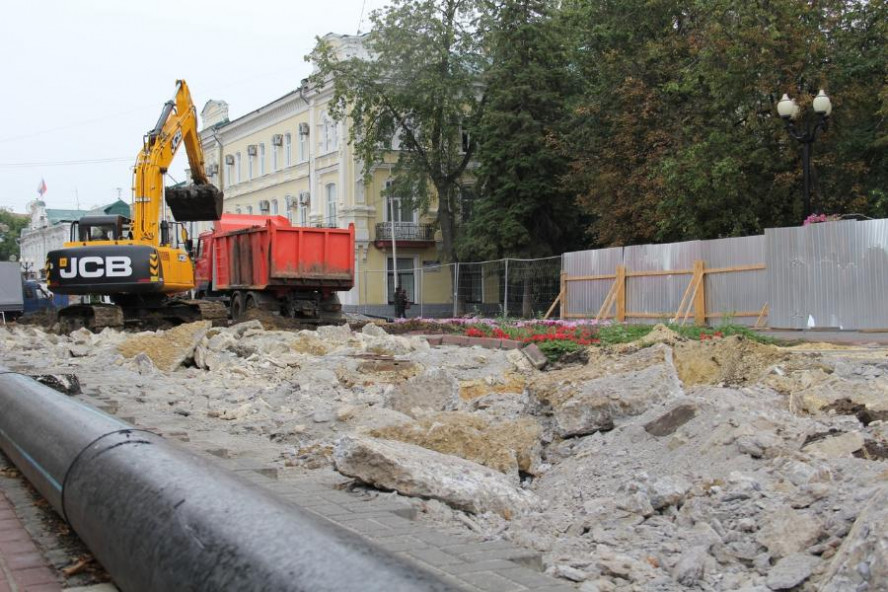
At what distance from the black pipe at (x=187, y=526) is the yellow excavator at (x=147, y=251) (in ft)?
51.4

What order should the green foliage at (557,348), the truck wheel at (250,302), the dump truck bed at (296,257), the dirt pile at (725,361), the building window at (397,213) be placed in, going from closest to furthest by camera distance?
the dirt pile at (725,361) < the green foliage at (557,348) < the dump truck bed at (296,257) < the truck wheel at (250,302) < the building window at (397,213)

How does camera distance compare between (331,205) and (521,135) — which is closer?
(521,135)

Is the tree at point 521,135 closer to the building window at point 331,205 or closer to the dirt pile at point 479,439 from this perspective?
the building window at point 331,205

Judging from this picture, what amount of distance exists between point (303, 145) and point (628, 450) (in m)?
51.2

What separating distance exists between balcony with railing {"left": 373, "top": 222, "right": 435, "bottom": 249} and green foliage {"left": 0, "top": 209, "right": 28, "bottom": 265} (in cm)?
7631

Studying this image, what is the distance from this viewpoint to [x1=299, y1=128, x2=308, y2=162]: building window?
54781mm

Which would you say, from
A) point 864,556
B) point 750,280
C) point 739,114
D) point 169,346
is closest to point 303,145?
point 739,114

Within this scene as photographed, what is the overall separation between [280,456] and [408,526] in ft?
8.11

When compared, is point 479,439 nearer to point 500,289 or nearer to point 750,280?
point 750,280

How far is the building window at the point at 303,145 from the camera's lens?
180 feet

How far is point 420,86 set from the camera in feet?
136

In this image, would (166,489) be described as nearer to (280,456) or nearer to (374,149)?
(280,456)

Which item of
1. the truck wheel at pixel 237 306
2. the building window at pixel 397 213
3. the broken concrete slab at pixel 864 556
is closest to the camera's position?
the broken concrete slab at pixel 864 556

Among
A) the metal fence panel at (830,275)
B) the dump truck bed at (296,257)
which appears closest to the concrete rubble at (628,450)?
the metal fence panel at (830,275)
